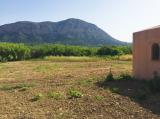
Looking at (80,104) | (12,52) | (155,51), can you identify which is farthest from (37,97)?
(12,52)

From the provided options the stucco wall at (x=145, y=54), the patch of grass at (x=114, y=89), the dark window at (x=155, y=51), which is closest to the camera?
the patch of grass at (x=114, y=89)

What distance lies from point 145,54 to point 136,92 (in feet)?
16.0

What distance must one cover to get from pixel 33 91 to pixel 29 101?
2.45 metres

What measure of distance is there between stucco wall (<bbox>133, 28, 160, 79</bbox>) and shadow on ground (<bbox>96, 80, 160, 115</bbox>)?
0.89 metres

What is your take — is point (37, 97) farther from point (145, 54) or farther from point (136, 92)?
point (145, 54)

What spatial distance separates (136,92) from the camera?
50.4 feet

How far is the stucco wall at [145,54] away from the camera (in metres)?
18.5

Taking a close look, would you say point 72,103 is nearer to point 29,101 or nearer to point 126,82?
point 29,101

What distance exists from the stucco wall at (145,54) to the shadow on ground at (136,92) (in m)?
0.89

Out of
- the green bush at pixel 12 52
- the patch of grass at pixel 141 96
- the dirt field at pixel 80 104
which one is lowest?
the dirt field at pixel 80 104

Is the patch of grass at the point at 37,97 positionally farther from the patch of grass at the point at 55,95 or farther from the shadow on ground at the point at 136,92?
the shadow on ground at the point at 136,92

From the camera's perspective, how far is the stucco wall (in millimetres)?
18516

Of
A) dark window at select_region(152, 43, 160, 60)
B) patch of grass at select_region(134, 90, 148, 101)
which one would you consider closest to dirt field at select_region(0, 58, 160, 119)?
patch of grass at select_region(134, 90, 148, 101)

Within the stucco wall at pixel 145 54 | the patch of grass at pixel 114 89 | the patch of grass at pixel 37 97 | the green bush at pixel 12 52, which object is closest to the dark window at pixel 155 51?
the stucco wall at pixel 145 54
